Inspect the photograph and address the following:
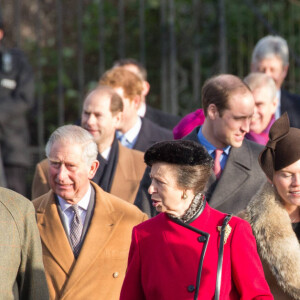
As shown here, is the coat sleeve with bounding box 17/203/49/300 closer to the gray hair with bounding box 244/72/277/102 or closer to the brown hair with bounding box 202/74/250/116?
the brown hair with bounding box 202/74/250/116

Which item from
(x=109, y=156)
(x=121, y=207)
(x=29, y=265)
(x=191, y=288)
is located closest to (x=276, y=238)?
(x=191, y=288)

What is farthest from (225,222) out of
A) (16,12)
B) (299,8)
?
(299,8)

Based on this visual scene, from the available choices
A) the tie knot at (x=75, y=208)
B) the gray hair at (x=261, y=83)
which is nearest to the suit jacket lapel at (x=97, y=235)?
the tie knot at (x=75, y=208)

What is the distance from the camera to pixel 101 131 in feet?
21.8

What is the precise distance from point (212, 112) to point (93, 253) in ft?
4.55

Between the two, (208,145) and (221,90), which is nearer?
(208,145)

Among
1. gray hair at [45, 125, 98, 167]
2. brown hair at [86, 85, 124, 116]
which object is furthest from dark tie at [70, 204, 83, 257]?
brown hair at [86, 85, 124, 116]

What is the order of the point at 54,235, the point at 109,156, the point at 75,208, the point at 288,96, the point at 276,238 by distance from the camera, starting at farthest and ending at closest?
the point at 288,96, the point at 109,156, the point at 75,208, the point at 54,235, the point at 276,238

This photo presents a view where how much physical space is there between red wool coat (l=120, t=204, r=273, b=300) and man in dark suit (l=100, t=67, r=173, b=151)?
2851 millimetres

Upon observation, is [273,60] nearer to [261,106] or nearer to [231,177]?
[261,106]

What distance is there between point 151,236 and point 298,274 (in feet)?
2.64

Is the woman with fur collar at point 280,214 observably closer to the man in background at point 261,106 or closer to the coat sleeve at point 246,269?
the coat sleeve at point 246,269

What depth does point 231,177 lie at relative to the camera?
6.00m

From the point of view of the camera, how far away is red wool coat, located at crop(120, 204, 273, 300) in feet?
14.0
